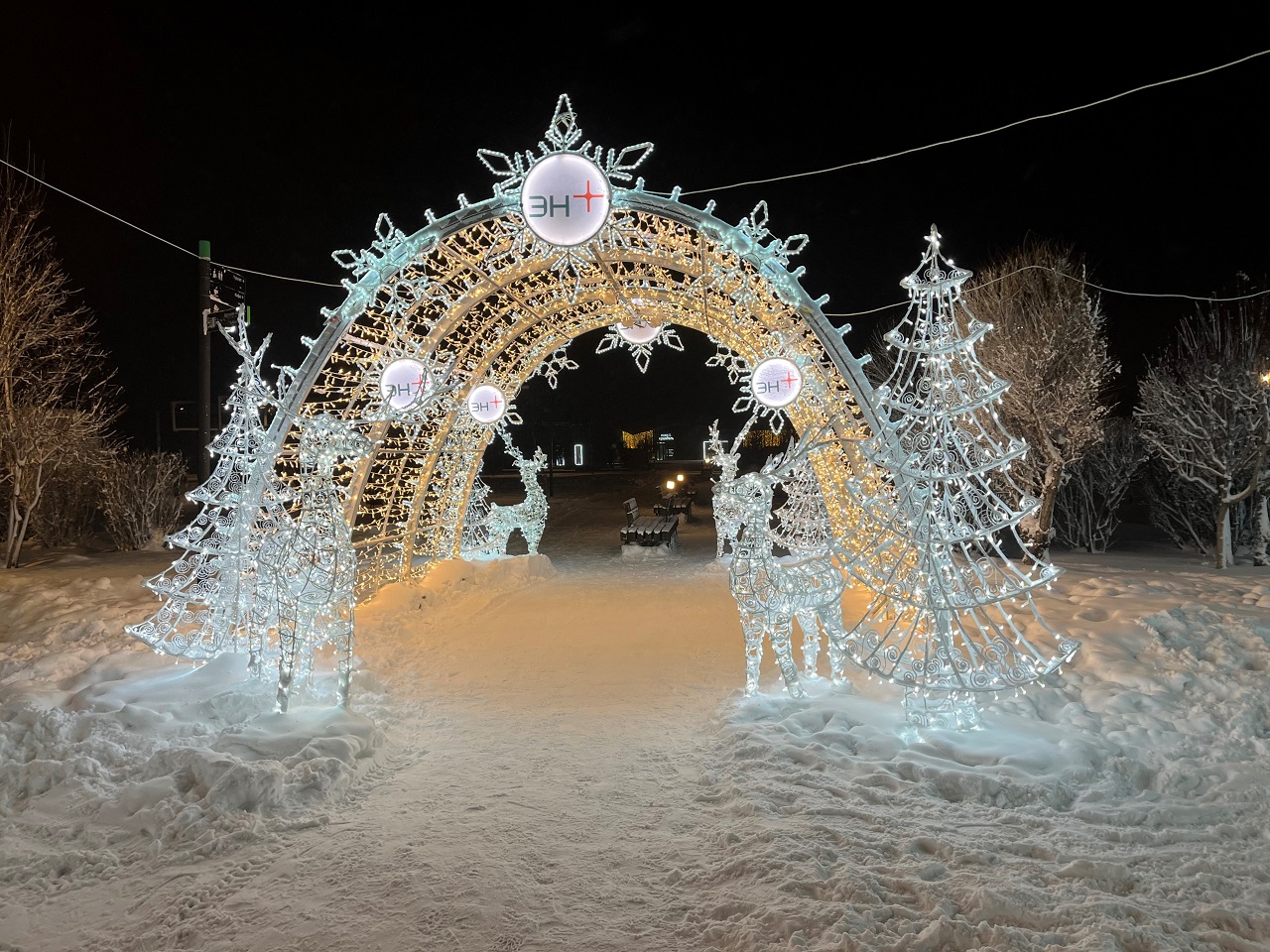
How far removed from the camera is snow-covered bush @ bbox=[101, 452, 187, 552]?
512 inches

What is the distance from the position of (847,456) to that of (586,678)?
3.94m

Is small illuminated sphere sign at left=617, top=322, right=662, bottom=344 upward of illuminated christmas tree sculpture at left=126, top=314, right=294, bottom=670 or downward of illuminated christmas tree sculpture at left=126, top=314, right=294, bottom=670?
upward

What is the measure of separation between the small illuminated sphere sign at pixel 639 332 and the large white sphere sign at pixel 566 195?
3156 millimetres

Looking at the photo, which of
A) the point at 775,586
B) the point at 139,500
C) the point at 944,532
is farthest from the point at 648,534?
the point at 139,500

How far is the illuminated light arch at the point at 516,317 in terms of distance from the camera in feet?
23.5

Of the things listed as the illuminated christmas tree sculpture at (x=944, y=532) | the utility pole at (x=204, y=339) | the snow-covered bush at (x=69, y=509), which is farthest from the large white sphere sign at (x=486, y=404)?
the snow-covered bush at (x=69, y=509)

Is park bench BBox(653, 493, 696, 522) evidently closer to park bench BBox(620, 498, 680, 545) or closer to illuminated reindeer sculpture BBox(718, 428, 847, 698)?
park bench BBox(620, 498, 680, 545)

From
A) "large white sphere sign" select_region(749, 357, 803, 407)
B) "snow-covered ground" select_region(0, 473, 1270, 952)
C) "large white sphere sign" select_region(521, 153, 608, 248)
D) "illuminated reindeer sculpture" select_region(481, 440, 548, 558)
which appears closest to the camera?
"snow-covered ground" select_region(0, 473, 1270, 952)

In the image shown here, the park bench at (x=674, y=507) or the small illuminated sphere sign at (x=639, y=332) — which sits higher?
the small illuminated sphere sign at (x=639, y=332)

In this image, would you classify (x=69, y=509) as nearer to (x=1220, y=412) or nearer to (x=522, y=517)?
(x=522, y=517)

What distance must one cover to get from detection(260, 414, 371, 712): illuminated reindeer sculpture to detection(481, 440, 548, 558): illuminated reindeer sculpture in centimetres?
610

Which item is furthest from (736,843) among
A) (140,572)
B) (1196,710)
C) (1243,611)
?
(140,572)

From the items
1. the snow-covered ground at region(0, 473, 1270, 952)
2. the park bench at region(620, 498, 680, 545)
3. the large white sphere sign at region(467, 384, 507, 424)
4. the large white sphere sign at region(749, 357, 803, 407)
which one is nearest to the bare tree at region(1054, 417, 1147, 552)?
the park bench at region(620, 498, 680, 545)

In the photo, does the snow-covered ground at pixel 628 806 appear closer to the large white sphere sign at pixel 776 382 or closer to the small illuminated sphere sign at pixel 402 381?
the small illuminated sphere sign at pixel 402 381
